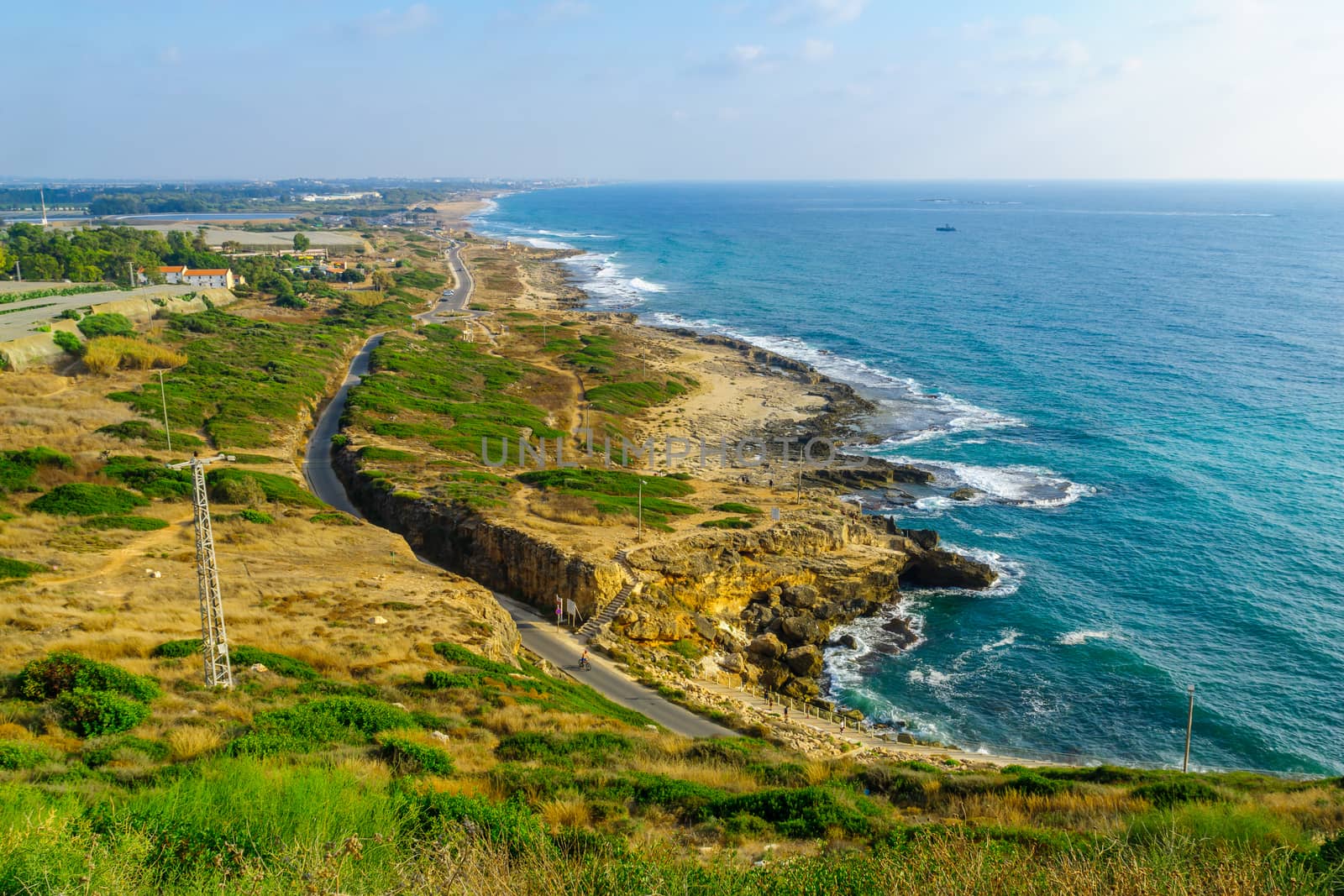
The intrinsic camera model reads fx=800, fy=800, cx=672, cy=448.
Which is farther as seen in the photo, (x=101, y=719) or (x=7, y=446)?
(x=7, y=446)

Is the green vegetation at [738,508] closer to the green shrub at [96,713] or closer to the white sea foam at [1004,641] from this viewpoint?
the white sea foam at [1004,641]

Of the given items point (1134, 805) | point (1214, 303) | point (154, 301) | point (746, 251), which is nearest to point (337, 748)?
point (1134, 805)

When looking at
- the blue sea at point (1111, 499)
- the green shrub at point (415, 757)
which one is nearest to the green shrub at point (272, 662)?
the green shrub at point (415, 757)

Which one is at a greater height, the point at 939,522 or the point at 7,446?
the point at 7,446

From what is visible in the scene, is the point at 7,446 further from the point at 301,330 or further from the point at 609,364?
the point at 609,364

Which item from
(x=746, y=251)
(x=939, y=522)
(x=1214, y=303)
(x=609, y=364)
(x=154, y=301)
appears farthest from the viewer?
(x=746, y=251)

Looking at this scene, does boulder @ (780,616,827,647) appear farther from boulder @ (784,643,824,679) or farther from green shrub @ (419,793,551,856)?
green shrub @ (419,793,551,856)

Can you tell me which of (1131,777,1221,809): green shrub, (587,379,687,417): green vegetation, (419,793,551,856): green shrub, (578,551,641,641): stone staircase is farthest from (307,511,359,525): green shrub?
(1131,777,1221,809): green shrub
